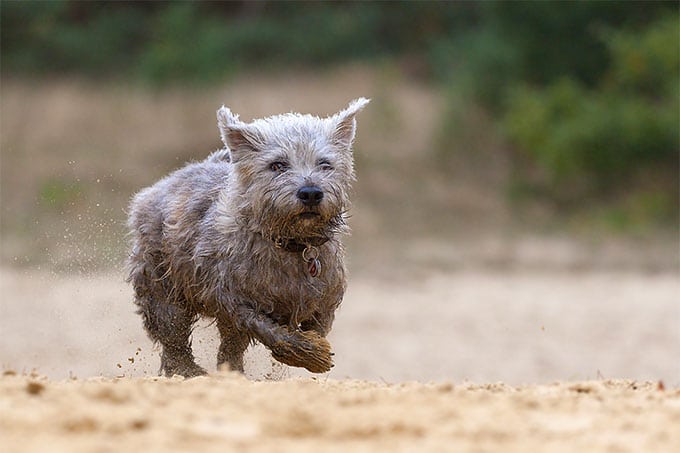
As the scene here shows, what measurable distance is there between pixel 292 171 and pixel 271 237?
0.47 metres

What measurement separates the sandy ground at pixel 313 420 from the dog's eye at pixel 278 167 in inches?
96.7

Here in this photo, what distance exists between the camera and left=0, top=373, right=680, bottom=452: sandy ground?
4.30 m

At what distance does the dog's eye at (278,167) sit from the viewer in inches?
302

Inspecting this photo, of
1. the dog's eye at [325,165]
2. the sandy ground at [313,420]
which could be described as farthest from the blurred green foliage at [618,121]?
the sandy ground at [313,420]

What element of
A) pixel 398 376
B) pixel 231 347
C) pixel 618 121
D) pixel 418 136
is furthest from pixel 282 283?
pixel 418 136

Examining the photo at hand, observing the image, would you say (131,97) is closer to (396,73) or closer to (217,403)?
(396,73)

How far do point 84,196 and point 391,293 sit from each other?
7948 millimetres

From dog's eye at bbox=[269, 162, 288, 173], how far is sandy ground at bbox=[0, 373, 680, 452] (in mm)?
2457

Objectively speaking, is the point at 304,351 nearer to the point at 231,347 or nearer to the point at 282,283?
the point at 282,283

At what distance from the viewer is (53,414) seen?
4.55 metres

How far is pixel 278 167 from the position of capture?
7.70m

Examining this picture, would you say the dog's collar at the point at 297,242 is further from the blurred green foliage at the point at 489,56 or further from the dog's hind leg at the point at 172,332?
the blurred green foliage at the point at 489,56

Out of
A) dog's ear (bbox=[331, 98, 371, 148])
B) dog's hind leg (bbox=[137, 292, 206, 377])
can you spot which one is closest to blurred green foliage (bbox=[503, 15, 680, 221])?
dog's ear (bbox=[331, 98, 371, 148])

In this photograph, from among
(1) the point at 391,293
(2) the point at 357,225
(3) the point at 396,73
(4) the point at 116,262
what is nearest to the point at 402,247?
(2) the point at 357,225
